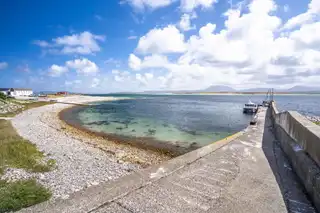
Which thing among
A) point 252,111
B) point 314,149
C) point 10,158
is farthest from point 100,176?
point 252,111

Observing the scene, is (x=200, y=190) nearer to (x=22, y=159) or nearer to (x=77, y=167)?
(x=77, y=167)

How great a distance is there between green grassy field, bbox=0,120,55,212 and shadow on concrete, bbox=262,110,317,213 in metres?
6.19

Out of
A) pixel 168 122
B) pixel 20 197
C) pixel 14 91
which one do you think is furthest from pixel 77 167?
pixel 14 91

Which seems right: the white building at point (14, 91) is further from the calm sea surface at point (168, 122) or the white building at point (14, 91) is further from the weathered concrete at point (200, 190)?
the weathered concrete at point (200, 190)

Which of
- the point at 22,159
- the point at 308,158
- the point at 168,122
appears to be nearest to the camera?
the point at 308,158

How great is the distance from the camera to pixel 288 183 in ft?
16.3

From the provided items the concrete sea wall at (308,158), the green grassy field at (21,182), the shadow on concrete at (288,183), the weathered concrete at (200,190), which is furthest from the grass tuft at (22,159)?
the concrete sea wall at (308,158)

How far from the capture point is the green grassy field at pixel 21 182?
4188 mm

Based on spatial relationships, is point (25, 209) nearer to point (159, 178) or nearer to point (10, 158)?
point (159, 178)

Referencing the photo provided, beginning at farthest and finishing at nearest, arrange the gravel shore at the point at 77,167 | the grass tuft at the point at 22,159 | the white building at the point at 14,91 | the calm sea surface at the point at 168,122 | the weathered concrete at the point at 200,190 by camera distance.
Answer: the white building at the point at 14,91 → the calm sea surface at the point at 168,122 → the grass tuft at the point at 22,159 → the gravel shore at the point at 77,167 → the weathered concrete at the point at 200,190

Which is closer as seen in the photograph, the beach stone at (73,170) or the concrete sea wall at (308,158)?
the concrete sea wall at (308,158)

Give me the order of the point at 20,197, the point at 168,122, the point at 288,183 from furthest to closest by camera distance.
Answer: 1. the point at 168,122
2. the point at 288,183
3. the point at 20,197

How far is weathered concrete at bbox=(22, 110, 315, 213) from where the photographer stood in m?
3.91

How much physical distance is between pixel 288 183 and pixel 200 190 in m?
2.62
